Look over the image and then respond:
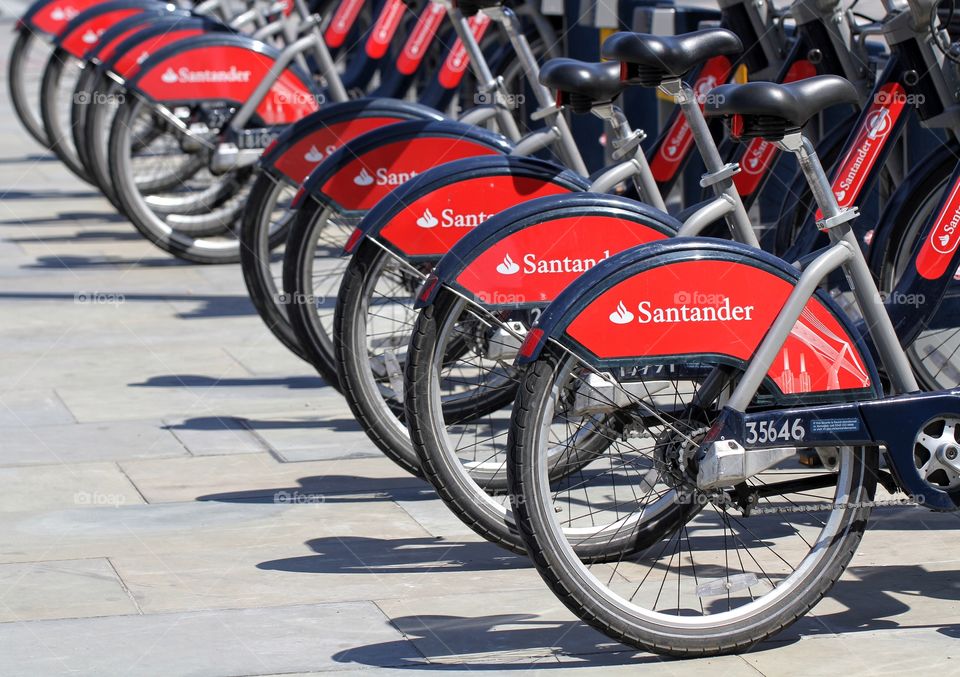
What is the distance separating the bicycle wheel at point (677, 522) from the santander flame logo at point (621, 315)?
0.43 feet

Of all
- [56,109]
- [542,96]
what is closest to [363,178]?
[542,96]

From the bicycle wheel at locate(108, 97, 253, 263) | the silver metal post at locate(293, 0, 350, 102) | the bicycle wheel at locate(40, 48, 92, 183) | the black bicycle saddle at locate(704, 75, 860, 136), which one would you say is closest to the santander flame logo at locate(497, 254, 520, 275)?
the black bicycle saddle at locate(704, 75, 860, 136)

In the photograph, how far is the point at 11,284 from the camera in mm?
9641

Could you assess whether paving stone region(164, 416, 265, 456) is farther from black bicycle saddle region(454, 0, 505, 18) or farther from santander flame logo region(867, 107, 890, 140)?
santander flame logo region(867, 107, 890, 140)

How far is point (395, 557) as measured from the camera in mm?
5117

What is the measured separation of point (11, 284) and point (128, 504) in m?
4.27

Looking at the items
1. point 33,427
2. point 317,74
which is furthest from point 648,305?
point 317,74

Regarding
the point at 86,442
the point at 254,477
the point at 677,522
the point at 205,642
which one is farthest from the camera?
the point at 86,442

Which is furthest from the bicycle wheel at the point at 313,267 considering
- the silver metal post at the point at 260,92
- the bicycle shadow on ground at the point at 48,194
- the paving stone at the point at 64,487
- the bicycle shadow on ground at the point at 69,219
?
the bicycle shadow on ground at the point at 48,194

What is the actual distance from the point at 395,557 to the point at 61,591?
0.91 metres

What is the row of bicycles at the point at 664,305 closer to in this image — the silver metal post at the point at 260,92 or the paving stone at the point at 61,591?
the paving stone at the point at 61,591

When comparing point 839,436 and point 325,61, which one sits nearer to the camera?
point 839,436

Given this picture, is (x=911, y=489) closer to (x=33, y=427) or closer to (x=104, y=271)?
(x=33, y=427)

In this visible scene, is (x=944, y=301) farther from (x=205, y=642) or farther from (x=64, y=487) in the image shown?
(x=64, y=487)
